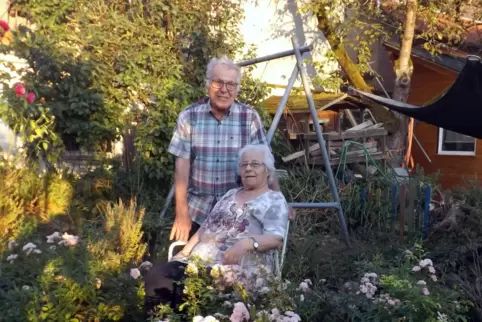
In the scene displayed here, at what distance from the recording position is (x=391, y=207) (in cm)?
574

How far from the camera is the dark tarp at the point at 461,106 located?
372cm

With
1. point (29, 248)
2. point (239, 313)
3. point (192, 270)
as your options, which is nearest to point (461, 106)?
point (192, 270)

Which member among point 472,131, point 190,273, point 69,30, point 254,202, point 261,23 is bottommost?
point 190,273

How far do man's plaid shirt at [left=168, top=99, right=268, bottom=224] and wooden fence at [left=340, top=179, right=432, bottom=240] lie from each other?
2218 mm

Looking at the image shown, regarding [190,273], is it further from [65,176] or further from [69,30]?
[69,30]

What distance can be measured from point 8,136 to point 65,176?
37.8 inches

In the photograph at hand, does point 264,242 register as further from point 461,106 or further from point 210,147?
point 461,106

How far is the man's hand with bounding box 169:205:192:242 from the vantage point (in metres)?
3.47

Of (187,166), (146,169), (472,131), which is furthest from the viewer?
(146,169)

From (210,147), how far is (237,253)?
89 cm

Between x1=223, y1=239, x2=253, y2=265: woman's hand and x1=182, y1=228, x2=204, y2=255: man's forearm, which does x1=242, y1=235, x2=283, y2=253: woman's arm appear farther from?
x1=182, y1=228, x2=204, y2=255: man's forearm

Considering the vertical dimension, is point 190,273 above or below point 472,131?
below

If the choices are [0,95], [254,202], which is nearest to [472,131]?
[254,202]

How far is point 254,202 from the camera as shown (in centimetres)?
320
